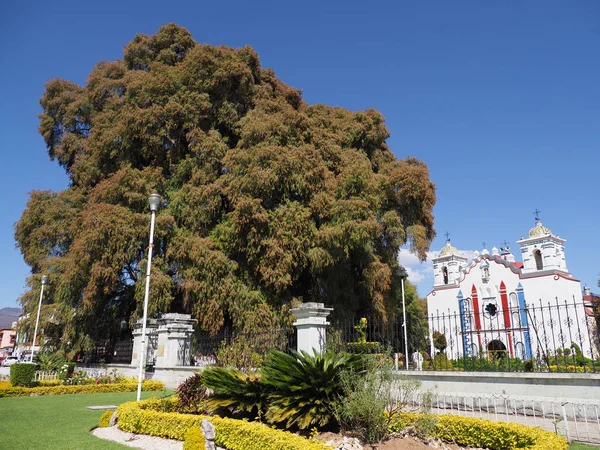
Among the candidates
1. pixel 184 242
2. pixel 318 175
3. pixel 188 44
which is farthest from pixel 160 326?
pixel 188 44

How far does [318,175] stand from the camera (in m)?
17.0

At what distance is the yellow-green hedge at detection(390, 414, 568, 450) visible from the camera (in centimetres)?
538

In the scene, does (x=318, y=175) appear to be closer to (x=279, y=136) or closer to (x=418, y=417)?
(x=279, y=136)

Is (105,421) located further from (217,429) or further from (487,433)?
(487,433)

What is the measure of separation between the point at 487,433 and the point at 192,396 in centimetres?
522

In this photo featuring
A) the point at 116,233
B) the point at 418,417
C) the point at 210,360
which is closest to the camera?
the point at 418,417

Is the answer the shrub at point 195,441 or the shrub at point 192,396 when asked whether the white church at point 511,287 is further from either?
the shrub at point 195,441

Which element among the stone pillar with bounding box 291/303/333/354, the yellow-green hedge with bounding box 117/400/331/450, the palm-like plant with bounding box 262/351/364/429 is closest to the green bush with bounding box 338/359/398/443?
the palm-like plant with bounding box 262/351/364/429

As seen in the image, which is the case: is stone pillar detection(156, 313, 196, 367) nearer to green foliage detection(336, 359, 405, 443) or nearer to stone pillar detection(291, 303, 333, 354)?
stone pillar detection(291, 303, 333, 354)

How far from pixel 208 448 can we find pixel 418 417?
2.85m

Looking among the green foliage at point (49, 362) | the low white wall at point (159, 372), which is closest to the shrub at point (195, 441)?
the low white wall at point (159, 372)

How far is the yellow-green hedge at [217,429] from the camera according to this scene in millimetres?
5234

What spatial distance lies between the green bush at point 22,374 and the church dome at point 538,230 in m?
32.0

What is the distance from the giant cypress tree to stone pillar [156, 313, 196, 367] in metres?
1.34
